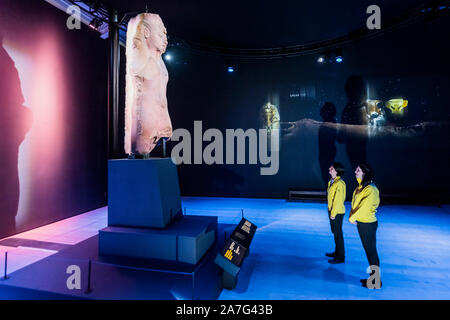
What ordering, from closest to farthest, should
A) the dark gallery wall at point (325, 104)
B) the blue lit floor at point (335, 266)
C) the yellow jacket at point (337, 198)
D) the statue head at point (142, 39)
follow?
the blue lit floor at point (335, 266) < the statue head at point (142, 39) < the yellow jacket at point (337, 198) < the dark gallery wall at point (325, 104)

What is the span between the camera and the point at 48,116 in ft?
15.2

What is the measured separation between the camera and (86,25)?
5461 millimetres

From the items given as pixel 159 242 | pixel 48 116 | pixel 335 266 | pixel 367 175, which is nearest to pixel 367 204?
pixel 367 175

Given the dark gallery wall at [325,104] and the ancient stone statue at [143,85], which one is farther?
the dark gallery wall at [325,104]

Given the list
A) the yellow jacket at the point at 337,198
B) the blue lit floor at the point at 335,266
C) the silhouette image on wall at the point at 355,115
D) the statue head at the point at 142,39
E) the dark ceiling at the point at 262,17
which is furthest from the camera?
the silhouette image on wall at the point at 355,115

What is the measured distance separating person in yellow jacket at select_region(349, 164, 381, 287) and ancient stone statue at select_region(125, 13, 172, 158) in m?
2.22

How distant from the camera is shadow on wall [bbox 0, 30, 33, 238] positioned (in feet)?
12.5

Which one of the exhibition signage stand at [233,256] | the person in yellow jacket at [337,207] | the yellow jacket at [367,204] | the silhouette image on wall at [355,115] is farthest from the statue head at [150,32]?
the silhouette image on wall at [355,115]

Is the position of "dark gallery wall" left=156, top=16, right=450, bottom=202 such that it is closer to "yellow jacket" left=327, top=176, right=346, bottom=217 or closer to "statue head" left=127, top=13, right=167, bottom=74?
"statue head" left=127, top=13, right=167, bottom=74

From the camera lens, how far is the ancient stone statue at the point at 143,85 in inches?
108

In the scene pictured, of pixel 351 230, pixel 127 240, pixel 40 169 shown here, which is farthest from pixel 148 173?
pixel 351 230

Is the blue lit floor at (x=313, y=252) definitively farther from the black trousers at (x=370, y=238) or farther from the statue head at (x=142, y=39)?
the statue head at (x=142, y=39)

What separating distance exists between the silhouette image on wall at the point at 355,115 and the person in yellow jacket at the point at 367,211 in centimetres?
455

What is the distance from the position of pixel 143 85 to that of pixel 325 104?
5356 mm
